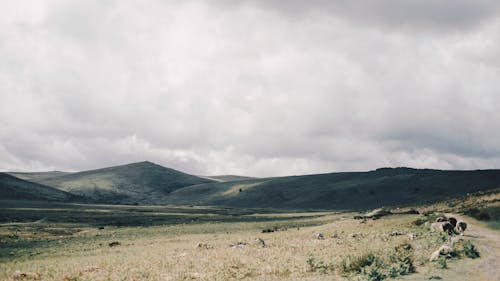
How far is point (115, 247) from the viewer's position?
51.2m

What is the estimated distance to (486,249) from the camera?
32125 mm

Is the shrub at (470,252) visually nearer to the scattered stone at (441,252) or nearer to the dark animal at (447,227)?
the scattered stone at (441,252)

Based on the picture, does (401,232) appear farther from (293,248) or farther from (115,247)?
(115,247)

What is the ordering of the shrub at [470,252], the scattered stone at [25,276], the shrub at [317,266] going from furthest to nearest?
the scattered stone at [25,276], the shrub at [470,252], the shrub at [317,266]

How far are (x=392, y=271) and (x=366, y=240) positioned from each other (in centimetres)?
1889

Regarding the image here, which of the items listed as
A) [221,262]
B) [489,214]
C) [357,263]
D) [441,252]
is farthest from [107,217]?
[441,252]

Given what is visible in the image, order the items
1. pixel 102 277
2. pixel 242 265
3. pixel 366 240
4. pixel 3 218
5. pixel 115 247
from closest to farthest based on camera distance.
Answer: pixel 102 277 < pixel 242 265 < pixel 366 240 < pixel 115 247 < pixel 3 218

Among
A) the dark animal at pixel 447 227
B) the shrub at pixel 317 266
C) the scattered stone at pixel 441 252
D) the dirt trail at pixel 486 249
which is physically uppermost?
the dark animal at pixel 447 227

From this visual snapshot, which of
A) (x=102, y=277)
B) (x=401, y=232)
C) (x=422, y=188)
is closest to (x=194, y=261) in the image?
(x=102, y=277)

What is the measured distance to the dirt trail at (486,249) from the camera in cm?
2412

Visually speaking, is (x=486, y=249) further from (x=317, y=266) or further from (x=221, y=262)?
(x=221, y=262)

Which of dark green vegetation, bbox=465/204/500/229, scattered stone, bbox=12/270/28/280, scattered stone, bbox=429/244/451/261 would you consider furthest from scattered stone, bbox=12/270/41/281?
dark green vegetation, bbox=465/204/500/229

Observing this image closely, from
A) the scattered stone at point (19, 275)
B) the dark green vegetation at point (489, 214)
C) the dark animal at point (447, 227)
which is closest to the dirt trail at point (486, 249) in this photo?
the dark animal at point (447, 227)

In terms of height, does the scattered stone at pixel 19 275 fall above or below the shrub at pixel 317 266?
below
